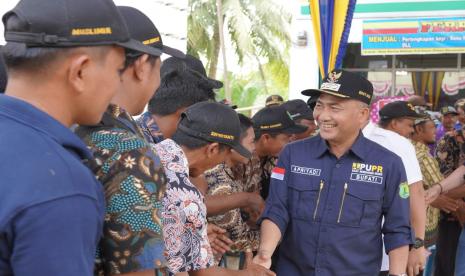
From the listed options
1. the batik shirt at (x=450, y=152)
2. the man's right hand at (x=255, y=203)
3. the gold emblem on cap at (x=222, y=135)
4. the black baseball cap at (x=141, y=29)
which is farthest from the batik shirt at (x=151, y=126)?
the batik shirt at (x=450, y=152)

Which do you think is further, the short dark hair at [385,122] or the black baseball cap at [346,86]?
the short dark hair at [385,122]

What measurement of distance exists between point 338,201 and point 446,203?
7.99ft

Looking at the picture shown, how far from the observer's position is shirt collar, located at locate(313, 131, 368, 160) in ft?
11.4

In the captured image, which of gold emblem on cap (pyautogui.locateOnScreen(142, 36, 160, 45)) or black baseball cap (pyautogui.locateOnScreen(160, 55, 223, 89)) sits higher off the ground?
gold emblem on cap (pyautogui.locateOnScreen(142, 36, 160, 45))

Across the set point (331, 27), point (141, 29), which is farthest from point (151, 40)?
point (331, 27)

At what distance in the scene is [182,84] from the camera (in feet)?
10.0

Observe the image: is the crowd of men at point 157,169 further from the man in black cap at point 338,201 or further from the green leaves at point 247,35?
the green leaves at point 247,35

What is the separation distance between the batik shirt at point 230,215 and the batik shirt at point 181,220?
1617mm

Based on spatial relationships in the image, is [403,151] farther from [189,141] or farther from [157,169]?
[157,169]

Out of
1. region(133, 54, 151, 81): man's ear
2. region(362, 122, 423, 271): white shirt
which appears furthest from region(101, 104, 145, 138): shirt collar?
region(362, 122, 423, 271): white shirt

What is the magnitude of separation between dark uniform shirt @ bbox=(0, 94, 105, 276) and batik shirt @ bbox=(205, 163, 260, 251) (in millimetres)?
2543

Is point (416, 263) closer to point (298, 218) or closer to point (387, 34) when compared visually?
point (298, 218)

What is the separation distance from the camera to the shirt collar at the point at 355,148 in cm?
347

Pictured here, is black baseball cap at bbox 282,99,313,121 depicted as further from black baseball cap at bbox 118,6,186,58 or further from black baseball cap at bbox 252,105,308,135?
black baseball cap at bbox 118,6,186,58
